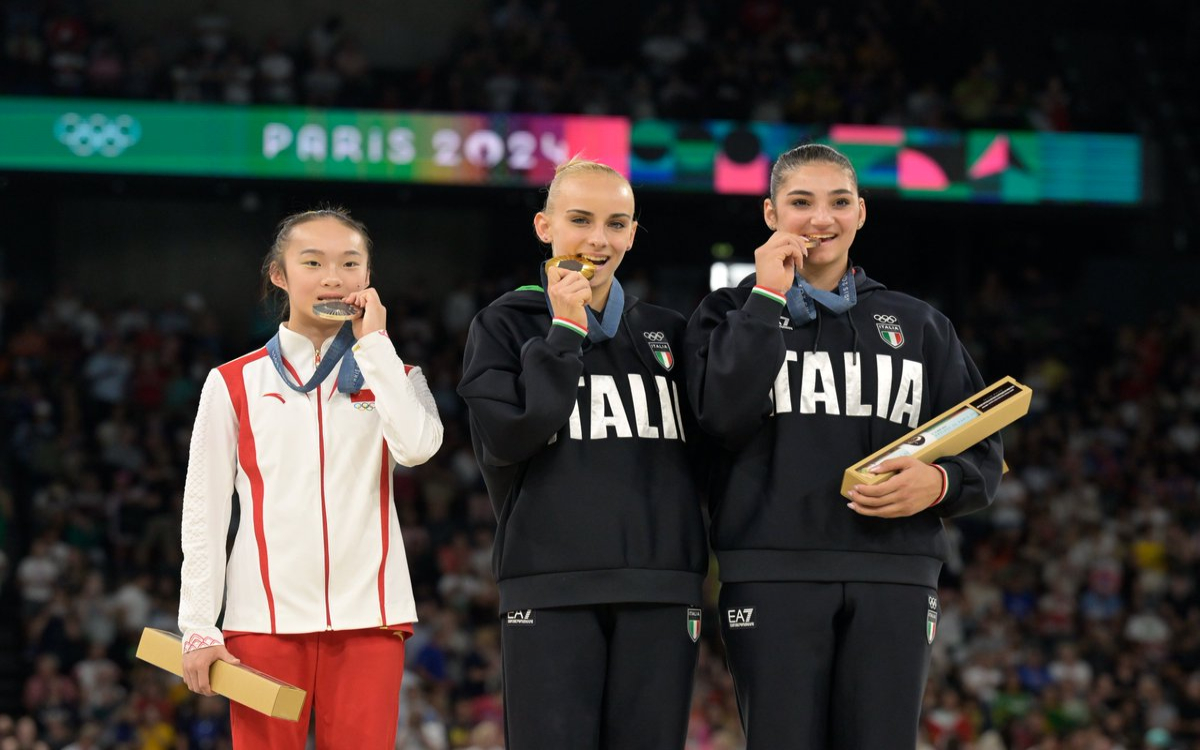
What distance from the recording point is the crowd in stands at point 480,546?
12281mm

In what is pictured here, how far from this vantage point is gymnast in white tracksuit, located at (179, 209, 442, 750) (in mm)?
4031

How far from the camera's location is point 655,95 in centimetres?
1848

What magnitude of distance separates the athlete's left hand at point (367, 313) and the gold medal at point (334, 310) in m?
0.01

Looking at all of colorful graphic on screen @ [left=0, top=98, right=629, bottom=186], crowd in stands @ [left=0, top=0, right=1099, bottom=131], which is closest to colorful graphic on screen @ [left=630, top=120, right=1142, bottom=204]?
crowd in stands @ [left=0, top=0, right=1099, bottom=131]

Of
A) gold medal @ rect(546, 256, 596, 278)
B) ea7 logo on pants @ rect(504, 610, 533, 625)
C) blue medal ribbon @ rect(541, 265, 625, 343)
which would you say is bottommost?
ea7 logo on pants @ rect(504, 610, 533, 625)

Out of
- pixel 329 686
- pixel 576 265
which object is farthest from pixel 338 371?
pixel 329 686

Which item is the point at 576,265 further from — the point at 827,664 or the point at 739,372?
the point at 827,664

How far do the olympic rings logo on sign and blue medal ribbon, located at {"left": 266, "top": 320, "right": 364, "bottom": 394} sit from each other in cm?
1233

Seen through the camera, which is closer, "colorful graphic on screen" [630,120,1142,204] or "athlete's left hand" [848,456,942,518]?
"athlete's left hand" [848,456,942,518]

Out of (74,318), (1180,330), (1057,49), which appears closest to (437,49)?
(74,318)

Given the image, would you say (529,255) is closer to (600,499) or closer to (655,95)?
(655,95)

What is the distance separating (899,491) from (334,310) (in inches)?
64.6

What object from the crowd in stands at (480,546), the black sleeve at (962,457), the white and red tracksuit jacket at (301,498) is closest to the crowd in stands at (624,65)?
the crowd in stands at (480,546)

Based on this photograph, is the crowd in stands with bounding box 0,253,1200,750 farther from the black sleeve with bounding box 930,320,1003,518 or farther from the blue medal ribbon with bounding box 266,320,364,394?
the black sleeve with bounding box 930,320,1003,518
